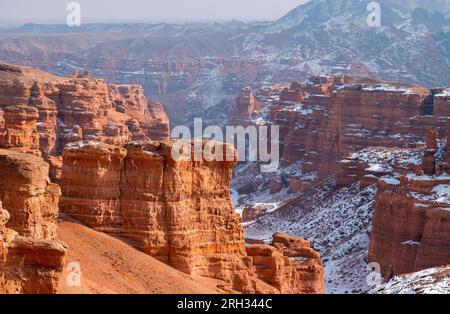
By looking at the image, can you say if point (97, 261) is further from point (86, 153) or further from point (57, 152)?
point (57, 152)

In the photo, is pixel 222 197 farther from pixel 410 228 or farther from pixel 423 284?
pixel 410 228

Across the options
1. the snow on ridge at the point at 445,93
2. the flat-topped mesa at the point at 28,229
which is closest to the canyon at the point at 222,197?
the flat-topped mesa at the point at 28,229

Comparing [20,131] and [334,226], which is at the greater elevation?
[20,131]

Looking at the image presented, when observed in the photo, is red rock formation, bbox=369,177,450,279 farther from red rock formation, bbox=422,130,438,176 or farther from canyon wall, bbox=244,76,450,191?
canyon wall, bbox=244,76,450,191

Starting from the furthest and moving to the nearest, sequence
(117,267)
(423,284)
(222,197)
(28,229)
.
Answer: (222,197) → (117,267) → (423,284) → (28,229)

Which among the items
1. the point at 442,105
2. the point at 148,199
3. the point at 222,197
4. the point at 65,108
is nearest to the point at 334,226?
the point at 442,105
